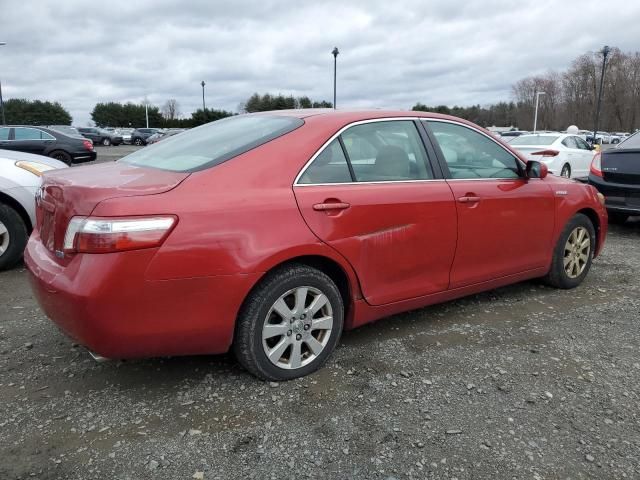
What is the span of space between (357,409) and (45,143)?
16309 mm

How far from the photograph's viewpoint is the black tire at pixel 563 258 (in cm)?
437

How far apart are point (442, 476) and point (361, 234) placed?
4.33 feet

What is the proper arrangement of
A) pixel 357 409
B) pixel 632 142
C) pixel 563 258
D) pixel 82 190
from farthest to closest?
pixel 632 142 < pixel 563 258 < pixel 357 409 < pixel 82 190

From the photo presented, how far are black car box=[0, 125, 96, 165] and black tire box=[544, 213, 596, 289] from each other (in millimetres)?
15188

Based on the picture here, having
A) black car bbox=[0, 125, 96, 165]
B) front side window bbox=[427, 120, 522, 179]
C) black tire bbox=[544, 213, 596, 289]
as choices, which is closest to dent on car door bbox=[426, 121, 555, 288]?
front side window bbox=[427, 120, 522, 179]

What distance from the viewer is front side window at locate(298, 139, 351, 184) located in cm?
291

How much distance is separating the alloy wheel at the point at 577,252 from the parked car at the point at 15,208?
4.75 metres

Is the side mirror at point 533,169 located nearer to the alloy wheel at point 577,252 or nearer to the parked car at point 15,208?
the alloy wheel at point 577,252

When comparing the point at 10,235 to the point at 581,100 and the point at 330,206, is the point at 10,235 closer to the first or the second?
the point at 330,206

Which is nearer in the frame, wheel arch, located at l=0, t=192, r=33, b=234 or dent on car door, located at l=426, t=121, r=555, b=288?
dent on car door, located at l=426, t=121, r=555, b=288

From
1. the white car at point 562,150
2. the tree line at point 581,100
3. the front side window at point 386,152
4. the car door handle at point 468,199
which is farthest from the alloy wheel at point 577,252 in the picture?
the tree line at point 581,100

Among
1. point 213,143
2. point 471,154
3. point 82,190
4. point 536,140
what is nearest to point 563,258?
point 471,154

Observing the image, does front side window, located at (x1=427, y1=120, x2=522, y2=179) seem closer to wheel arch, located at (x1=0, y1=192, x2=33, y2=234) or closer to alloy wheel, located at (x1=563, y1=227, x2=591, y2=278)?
alloy wheel, located at (x1=563, y1=227, x2=591, y2=278)

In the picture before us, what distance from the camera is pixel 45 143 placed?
16.1 meters
